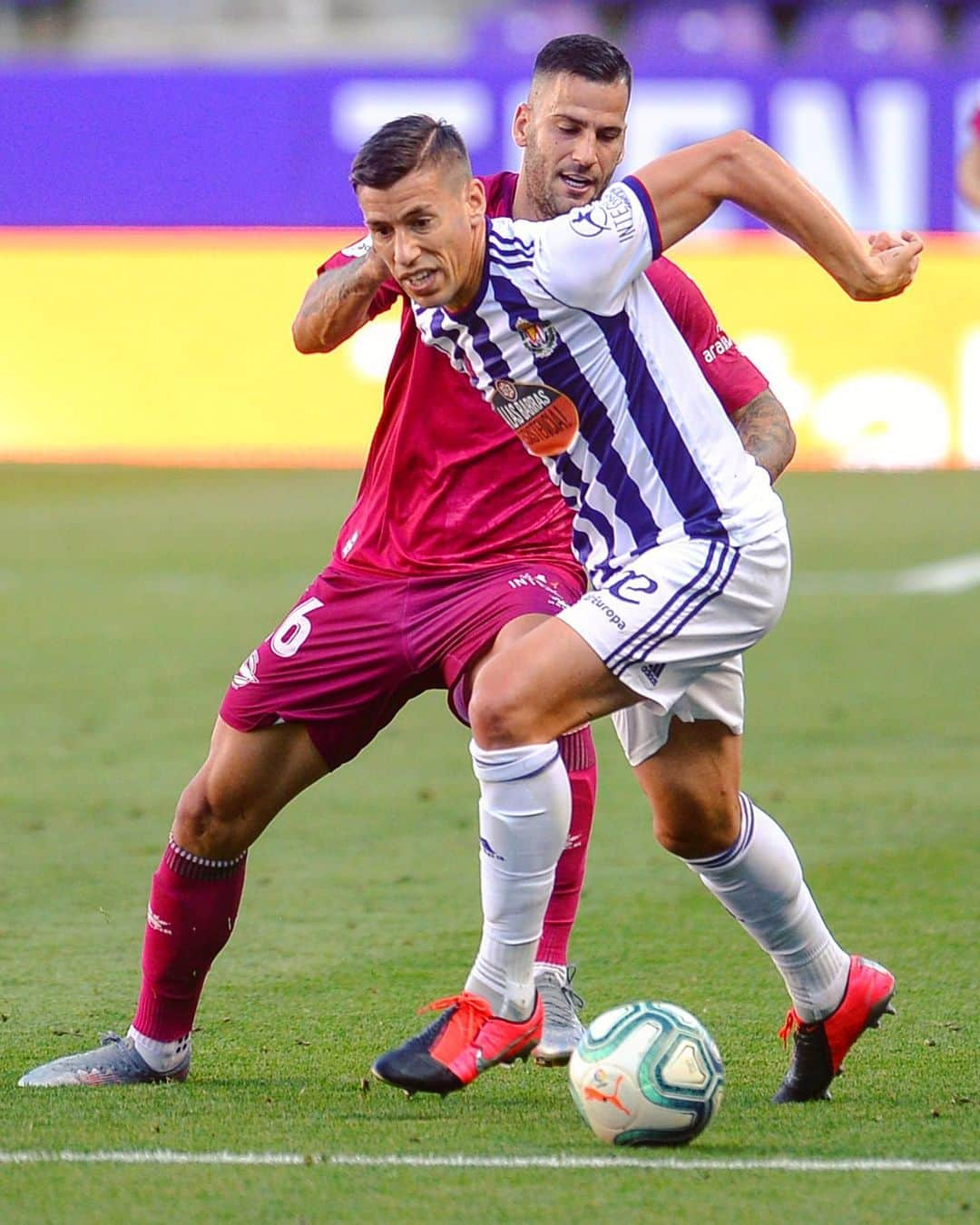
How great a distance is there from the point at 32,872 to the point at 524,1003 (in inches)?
110

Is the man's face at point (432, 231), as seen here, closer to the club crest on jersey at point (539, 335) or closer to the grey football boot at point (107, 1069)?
the club crest on jersey at point (539, 335)

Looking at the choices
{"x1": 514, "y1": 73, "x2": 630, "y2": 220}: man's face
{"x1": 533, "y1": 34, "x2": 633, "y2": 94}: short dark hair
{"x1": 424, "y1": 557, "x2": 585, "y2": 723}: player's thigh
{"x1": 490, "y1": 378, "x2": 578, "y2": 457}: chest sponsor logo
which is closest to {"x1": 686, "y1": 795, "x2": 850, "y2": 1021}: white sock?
{"x1": 424, "y1": 557, "x2": 585, "y2": 723}: player's thigh

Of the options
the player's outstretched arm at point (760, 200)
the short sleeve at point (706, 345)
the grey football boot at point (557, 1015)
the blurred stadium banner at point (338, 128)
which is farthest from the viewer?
the blurred stadium banner at point (338, 128)

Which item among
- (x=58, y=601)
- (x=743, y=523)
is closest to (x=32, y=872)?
(x=743, y=523)

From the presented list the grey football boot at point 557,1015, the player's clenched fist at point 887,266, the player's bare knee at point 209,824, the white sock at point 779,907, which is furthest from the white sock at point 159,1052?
the player's clenched fist at point 887,266

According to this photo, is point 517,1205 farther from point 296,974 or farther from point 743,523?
point 296,974

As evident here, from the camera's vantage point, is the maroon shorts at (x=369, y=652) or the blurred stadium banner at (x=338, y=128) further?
the blurred stadium banner at (x=338, y=128)

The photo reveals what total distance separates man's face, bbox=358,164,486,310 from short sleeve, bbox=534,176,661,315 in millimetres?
135

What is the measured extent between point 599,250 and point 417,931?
2.45 meters

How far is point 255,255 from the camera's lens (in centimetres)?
1828

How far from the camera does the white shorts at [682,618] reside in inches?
159

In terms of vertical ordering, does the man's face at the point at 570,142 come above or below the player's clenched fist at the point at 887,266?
above

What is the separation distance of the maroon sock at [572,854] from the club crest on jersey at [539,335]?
109cm

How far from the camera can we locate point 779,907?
432 cm
